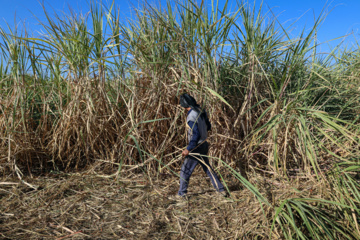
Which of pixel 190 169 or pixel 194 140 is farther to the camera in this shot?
pixel 190 169

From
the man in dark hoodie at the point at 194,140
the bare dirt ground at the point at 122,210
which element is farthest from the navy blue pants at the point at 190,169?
the bare dirt ground at the point at 122,210

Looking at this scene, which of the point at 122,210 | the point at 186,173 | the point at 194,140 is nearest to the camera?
the point at 122,210

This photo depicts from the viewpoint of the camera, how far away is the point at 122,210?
7.93 ft

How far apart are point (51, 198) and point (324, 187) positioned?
2385 millimetres

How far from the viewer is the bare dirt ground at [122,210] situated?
206 cm

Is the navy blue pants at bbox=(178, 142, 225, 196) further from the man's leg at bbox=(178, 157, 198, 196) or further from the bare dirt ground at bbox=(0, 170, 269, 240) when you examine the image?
the bare dirt ground at bbox=(0, 170, 269, 240)

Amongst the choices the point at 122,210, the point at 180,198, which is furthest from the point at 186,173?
the point at 122,210

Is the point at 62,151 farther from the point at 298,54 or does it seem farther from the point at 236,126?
the point at 298,54

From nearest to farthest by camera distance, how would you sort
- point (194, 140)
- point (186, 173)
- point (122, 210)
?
point (122, 210), point (194, 140), point (186, 173)

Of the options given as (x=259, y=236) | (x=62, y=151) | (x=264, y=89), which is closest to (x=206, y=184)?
(x=259, y=236)

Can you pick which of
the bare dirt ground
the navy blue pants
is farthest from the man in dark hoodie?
the bare dirt ground

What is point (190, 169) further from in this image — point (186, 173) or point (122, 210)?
point (122, 210)

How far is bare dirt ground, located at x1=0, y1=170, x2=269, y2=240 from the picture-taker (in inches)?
81.3

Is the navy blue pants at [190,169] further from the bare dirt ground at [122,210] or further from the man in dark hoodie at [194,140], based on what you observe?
the bare dirt ground at [122,210]
